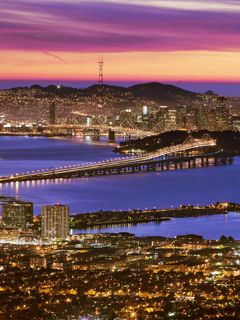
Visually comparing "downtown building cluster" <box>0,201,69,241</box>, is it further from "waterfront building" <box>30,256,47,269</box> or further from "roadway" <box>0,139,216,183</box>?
"roadway" <box>0,139,216,183</box>

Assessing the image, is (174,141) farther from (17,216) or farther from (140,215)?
(17,216)

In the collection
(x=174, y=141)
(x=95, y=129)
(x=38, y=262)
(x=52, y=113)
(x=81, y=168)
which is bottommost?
(x=38, y=262)

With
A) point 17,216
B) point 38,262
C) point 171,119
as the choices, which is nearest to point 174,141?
point 171,119

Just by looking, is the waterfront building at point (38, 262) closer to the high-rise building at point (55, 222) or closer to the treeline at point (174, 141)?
the high-rise building at point (55, 222)

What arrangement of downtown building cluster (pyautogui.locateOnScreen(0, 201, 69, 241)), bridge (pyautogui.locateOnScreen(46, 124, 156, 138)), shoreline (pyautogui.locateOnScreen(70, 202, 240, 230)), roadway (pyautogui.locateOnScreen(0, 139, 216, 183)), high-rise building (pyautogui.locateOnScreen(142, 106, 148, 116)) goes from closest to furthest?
downtown building cluster (pyautogui.locateOnScreen(0, 201, 69, 241)) → shoreline (pyautogui.locateOnScreen(70, 202, 240, 230)) → roadway (pyautogui.locateOnScreen(0, 139, 216, 183)) → bridge (pyautogui.locateOnScreen(46, 124, 156, 138)) → high-rise building (pyautogui.locateOnScreen(142, 106, 148, 116))

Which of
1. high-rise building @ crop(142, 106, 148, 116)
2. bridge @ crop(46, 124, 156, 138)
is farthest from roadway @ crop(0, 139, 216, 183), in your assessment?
high-rise building @ crop(142, 106, 148, 116)
